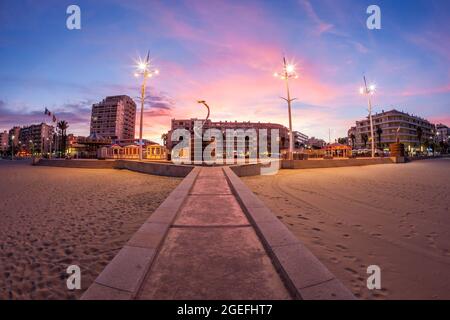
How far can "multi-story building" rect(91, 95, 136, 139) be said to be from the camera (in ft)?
356

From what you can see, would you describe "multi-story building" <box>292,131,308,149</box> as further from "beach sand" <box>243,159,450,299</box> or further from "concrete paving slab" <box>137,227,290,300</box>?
"concrete paving slab" <box>137,227,290,300</box>

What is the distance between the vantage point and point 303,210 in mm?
6516

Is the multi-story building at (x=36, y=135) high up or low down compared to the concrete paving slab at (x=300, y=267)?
up

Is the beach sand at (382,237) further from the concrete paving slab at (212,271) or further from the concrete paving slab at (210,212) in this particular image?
the concrete paving slab at (210,212)

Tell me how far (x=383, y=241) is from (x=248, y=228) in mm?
2704

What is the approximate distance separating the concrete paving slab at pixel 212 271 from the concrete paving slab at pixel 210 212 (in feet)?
2.45

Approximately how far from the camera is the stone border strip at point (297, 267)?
212cm

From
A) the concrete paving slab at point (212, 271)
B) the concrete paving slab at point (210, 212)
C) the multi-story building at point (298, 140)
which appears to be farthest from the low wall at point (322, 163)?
the multi-story building at point (298, 140)

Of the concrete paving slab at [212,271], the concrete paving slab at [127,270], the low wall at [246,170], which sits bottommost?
the concrete paving slab at [212,271]

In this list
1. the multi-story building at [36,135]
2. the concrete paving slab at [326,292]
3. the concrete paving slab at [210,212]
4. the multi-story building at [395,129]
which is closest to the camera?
the concrete paving slab at [326,292]

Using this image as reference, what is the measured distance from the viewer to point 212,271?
2652 millimetres

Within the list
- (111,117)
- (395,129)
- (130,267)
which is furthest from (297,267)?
(111,117)
